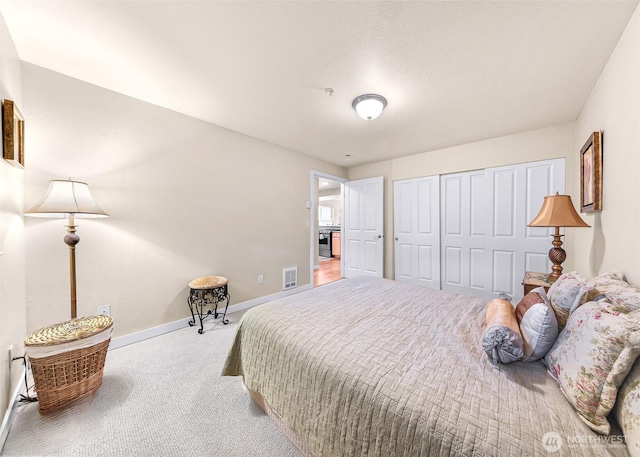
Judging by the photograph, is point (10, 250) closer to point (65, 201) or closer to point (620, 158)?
point (65, 201)

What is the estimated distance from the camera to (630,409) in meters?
0.66

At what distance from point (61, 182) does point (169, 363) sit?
1604mm

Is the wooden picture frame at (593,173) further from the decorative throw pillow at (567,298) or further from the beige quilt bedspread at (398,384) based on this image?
the beige quilt bedspread at (398,384)

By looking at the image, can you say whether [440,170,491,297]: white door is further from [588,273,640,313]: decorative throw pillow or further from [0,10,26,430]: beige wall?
[0,10,26,430]: beige wall

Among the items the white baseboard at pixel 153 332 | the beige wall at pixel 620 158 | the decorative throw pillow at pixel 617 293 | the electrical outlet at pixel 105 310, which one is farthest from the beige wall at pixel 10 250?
the beige wall at pixel 620 158

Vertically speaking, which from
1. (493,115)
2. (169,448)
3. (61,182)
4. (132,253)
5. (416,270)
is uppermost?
(493,115)

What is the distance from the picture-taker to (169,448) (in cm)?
125

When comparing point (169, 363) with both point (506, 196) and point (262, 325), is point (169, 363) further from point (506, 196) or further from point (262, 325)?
point (506, 196)

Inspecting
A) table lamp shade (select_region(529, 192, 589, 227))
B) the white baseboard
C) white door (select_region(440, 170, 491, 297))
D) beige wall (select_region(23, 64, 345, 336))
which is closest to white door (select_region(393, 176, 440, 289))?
white door (select_region(440, 170, 491, 297))

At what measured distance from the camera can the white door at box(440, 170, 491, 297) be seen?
343 cm

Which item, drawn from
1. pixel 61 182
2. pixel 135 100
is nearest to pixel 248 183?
pixel 135 100

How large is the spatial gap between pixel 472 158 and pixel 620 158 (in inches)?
79.6

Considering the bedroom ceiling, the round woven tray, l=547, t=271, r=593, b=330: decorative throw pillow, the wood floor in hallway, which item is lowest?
the wood floor in hallway

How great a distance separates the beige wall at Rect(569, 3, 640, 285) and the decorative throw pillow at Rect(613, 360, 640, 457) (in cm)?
102
